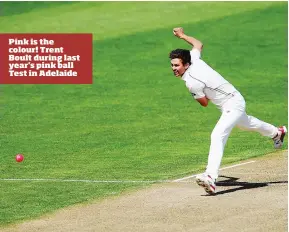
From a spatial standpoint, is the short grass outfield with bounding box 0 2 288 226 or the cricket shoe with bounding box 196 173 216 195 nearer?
the cricket shoe with bounding box 196 173 216 195

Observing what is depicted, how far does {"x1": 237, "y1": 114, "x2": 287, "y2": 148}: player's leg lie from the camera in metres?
16.0

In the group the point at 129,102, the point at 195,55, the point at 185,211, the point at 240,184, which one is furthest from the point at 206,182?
the point at 129,102

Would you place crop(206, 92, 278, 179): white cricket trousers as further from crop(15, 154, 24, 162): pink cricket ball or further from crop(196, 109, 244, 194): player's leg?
crop(15, 154, 24, 162): pink cricket ball

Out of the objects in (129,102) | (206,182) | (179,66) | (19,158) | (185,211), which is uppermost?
(179,66)

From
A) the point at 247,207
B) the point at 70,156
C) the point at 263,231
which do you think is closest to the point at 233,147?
the point at 70,156

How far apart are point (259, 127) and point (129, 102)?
32.5ft

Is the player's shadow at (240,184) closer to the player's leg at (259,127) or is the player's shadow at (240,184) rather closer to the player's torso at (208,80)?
the player's leg at (259,127)

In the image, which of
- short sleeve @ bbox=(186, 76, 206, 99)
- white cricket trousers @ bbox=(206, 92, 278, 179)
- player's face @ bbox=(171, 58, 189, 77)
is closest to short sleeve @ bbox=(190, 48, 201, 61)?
player's face @ bbox=(171, 58, 189, 77)

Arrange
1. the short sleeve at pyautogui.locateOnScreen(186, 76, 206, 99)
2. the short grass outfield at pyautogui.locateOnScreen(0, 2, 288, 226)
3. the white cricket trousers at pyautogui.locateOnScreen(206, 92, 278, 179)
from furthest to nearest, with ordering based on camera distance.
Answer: the short grass outfield at pyautogui.locateOnScreen(0, 2, 288, 226), the short sleeve at pyautogui.locateOnScreen(186, 76, 206, 99), the white cricket trousers at pyautogui.locateOnScreen(206, 92, 278, 179)

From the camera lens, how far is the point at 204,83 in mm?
15211

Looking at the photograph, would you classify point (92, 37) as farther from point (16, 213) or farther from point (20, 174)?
point (16, 213)

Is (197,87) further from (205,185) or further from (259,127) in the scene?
(259,127)

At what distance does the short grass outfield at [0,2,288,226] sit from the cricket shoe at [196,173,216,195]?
49.7 inches

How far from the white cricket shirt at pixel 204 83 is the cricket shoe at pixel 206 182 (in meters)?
1.23
